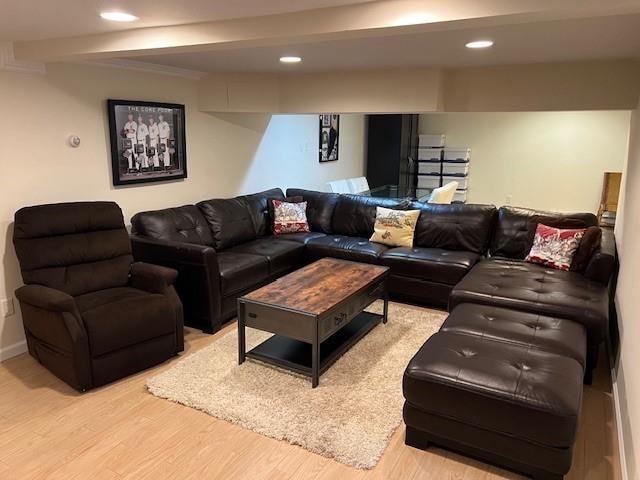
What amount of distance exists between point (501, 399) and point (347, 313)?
128cm

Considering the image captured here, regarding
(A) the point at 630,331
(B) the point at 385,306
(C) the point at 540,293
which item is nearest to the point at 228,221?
(B) the point at 385,306

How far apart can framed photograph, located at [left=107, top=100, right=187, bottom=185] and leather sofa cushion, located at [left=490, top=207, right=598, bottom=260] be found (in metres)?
2.96

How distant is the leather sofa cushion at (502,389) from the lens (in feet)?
6.42

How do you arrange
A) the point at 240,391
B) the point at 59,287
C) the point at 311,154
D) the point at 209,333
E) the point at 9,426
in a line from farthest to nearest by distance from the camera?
the point at 311,154
the point at 209,333
the point at 59,287
the point at 240,391
the point at 9,426

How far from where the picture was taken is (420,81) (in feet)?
13.4

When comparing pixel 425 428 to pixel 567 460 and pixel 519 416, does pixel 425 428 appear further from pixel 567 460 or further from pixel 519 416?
pixel 567 460

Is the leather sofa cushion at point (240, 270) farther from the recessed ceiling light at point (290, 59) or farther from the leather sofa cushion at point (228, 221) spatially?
the recessed ceiling light at point (290, 59)

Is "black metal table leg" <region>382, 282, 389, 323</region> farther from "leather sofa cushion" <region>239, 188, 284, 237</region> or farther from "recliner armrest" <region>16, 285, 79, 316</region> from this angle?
"recliner armrest" <region>16, 285, 79, 316</region>

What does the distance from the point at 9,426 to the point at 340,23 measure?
2.59 metres

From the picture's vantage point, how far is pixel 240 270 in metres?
3.76

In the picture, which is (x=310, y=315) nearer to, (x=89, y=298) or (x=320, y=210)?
(x=89, y=298)

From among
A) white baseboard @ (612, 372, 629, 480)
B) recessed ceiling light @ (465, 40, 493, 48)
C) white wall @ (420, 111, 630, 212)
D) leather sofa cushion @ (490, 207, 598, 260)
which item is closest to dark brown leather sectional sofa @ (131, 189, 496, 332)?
leather sofa cushion @ (490, 207, 598, 260)

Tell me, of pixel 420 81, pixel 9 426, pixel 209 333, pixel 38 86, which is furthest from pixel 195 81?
pixel 9 426

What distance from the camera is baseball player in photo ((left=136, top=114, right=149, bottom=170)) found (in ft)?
12.9
